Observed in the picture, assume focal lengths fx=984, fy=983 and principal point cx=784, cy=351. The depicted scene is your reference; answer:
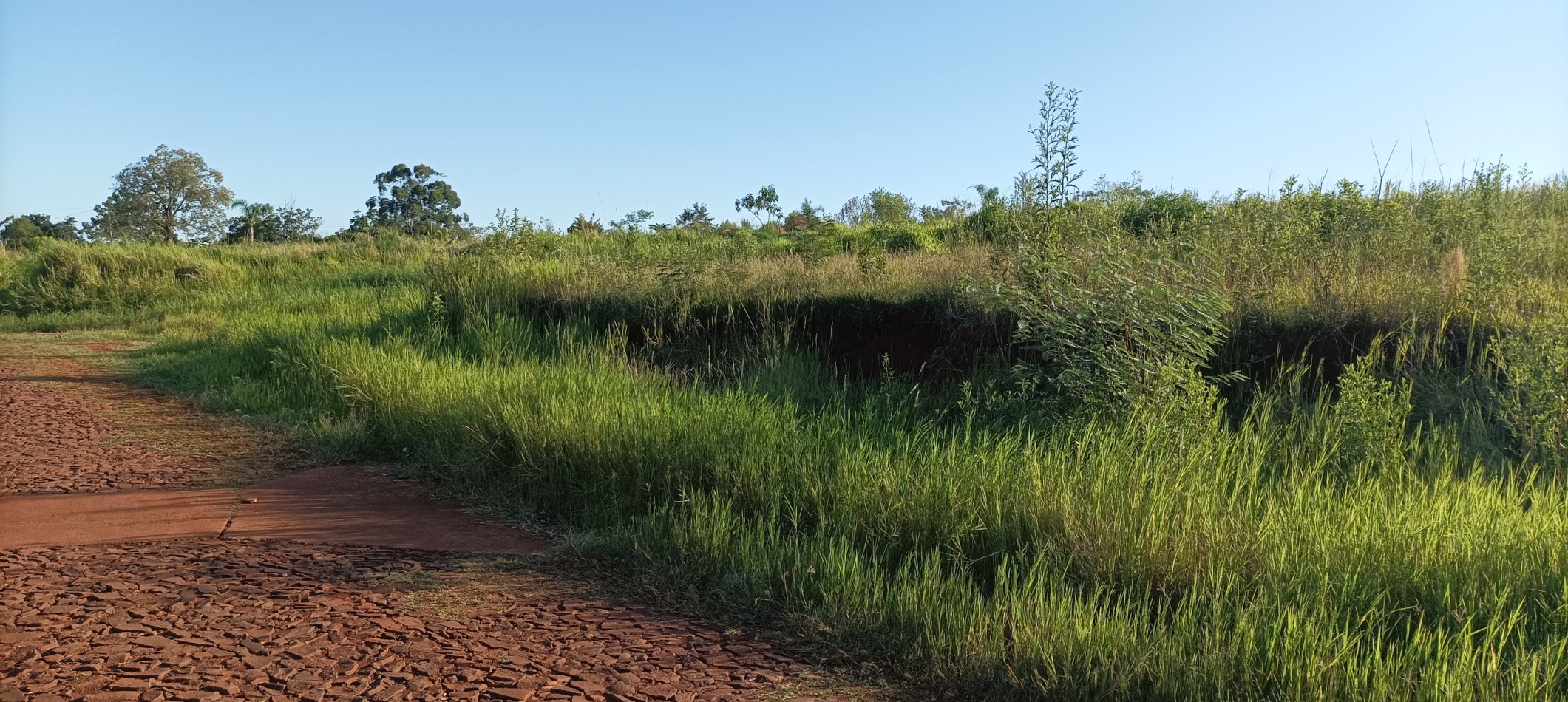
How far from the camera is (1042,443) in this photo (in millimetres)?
5074

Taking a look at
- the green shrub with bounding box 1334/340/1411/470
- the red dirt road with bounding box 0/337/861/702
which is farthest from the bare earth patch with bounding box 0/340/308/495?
the green shrub with bounding box 1334/340/1411/470

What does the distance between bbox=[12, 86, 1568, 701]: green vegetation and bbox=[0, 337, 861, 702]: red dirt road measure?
45cm

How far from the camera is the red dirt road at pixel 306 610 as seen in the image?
3.12 meters

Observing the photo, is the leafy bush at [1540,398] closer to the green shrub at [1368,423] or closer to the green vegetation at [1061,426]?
the green vegetation at [1061,426]

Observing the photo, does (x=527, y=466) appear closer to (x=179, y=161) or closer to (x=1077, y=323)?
(x=1077, y=323)

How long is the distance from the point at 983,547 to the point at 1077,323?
7.29 ft

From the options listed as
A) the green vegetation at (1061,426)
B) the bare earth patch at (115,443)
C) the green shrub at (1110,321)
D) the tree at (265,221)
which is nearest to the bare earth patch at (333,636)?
the green vegetation at (1061,426)

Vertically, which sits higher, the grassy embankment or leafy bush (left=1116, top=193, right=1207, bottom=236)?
leafy bush (left=1116, top=193, right=1207, bottom=236)

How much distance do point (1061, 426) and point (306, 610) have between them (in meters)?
3.84

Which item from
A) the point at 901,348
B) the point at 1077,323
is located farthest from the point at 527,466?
the point at 901,348

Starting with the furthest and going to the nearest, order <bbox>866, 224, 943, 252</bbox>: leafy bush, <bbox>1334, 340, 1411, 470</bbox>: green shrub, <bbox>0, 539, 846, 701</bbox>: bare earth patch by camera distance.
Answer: <bbox>866, 224, 943, 252</bbox>: leafy bush < <bbox>1334, 340, 1411, 470</bbox>: green shrub < <bbox>0, 539, 846, 701</bbox>: bare earth patch

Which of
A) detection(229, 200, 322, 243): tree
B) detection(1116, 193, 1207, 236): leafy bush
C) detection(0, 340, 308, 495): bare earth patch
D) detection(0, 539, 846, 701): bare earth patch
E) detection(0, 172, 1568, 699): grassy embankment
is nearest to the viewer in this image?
detection(0, 539, 846, 701): bare earth patch

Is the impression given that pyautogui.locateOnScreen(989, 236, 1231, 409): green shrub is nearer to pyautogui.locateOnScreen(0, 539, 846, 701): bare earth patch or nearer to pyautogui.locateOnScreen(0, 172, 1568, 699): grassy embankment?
pyautogui.locateOnScreen(0, 172, 1568, 699): grassy embankment

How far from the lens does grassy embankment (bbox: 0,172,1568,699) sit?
321 centimetres
